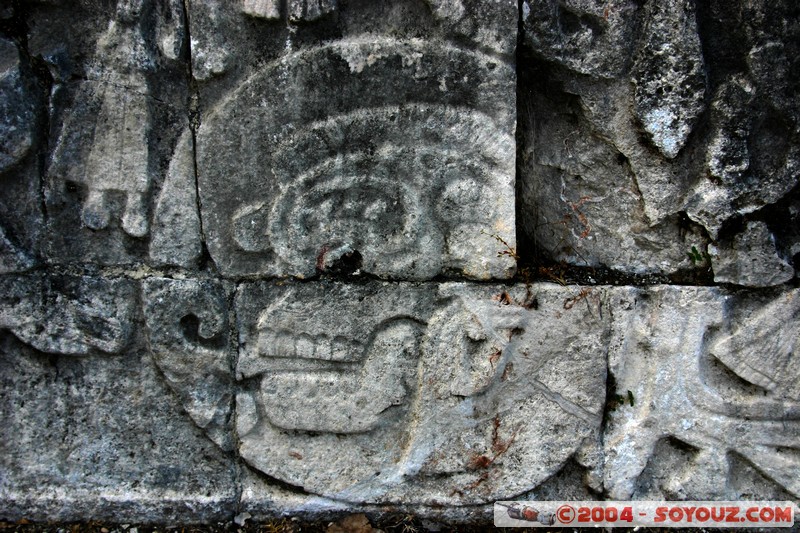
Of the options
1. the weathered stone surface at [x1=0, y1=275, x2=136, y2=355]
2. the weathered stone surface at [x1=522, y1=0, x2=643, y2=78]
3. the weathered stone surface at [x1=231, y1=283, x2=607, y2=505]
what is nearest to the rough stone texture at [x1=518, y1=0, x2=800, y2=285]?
the weathered stone surface at [x1=522, y1=0, x2=643, y2=78]

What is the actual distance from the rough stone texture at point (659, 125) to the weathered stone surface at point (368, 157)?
24 cm

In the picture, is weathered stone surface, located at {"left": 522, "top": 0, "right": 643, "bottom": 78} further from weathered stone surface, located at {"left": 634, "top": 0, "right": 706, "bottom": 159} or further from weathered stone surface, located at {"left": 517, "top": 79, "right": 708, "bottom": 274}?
weathered stone surface, located at {"left": 517, "top": 79, "right": 708, "bottom": 274}

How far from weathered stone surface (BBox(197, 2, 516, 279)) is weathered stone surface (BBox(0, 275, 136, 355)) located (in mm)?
396

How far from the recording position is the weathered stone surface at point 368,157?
2316 millimetres

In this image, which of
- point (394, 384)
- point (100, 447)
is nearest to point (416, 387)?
point (394, 384)

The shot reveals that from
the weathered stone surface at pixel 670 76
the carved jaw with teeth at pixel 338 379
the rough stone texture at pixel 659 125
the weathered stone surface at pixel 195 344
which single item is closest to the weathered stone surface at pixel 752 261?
the rough stone texture at pixel 659 125

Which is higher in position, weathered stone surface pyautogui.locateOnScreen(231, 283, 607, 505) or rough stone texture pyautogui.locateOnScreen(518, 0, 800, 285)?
rough stone texture pyautogui.locateOnScreen(518, 0, 800, 285)

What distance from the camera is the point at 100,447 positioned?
100 inches

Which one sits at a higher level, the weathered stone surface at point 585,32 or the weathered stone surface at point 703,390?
the weathered stone surface at point 585,32

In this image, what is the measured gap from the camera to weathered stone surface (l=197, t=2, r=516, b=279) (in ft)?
7.60

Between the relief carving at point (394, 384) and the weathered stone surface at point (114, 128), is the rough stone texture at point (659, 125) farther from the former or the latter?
the weathered stone surface at point (114, 128)

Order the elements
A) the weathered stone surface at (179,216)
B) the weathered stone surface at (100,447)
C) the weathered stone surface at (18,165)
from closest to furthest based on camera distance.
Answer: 1. the weathered stone surface at (18,165)
2. the weathered stone surface at (179,216)
3. the weathered stone surface at (100,447)

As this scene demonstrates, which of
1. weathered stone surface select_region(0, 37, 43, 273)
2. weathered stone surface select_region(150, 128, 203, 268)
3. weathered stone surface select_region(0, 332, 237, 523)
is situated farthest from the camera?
weathered stone surface select_region(0, 332, 237, 523)

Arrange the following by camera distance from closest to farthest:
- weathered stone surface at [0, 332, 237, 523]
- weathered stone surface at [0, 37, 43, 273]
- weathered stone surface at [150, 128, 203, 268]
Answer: weathered stone surface at [0, 37, 43, 273]
weathered stone surface at [150, 128, 203, 268]
weathered stone surface at [0, 332, 237, 523]
